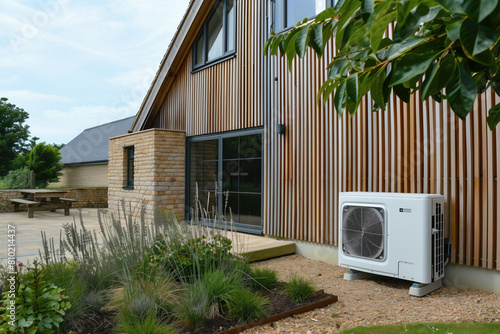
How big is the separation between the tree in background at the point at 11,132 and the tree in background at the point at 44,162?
13330mm

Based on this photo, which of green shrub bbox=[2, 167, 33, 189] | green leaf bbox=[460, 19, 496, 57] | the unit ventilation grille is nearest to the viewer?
green leaf bbox=[460, 19, 496, 57]

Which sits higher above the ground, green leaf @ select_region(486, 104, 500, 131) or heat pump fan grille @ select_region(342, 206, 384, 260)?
green leaf @ select_region(486, 104, 500, 131)

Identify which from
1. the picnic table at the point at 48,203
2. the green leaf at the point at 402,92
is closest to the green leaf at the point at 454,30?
the green leaf at the point at 402,92

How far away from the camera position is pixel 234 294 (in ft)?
9.61

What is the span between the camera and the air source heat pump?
142 inches

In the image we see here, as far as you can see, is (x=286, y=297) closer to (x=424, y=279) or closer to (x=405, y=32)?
(x=424, y=279)

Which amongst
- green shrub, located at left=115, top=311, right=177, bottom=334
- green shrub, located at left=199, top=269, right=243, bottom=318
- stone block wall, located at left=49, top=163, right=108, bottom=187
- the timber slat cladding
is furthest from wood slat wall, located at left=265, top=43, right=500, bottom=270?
stone block wall, located at left=49, top=163, right=108, bottom=187

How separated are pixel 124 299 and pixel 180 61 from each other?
22.9 ft

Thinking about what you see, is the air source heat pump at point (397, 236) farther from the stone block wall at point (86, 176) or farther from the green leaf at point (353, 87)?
the stone block wall at point (86, 176)

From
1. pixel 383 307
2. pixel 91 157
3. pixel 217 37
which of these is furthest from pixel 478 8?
pixel 91 157

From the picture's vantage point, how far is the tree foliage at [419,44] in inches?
35.6

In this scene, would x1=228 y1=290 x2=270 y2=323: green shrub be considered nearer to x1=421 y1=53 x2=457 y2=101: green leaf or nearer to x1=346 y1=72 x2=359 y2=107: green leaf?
x1=346 y1=72 x2=359 y2=107: green leaf

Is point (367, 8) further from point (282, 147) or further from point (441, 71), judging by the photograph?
point (282, 147)

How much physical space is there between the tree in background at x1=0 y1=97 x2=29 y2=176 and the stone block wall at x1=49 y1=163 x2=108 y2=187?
38.7 feet
